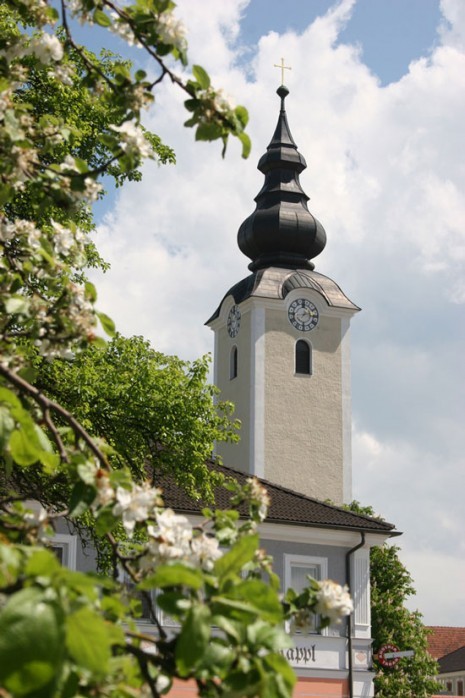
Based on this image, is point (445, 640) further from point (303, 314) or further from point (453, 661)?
point (303, 314)

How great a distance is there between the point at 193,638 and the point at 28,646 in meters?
0.65

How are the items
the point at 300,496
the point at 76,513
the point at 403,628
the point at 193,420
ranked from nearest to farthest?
the point at 76,513 < the point at 193,420 < the point at 300,496 < the point at 403,628

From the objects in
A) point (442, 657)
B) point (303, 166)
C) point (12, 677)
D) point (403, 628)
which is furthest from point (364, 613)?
point (442, 657)

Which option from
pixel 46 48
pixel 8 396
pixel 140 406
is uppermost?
pixel 140 406

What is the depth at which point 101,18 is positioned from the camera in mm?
4484

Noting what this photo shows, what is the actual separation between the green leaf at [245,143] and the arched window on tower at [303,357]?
51457 mm

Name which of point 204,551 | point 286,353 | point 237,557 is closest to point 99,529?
point 204,551

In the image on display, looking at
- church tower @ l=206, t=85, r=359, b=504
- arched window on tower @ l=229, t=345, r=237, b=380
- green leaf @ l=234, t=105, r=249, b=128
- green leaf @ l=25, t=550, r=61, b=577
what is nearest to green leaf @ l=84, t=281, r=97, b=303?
green leaf @ l=234, t=105, r=249, b=128

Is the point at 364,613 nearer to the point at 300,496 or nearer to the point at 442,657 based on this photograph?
the point at 300,496

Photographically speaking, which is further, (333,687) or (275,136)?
(275,136)

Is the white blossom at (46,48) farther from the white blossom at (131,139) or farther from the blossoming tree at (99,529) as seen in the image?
the white blossom at (131,139)

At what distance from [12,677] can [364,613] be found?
24867 millimetres

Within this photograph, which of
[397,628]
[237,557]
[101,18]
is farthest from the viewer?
[397,628]

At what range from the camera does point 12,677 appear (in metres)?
2.15
